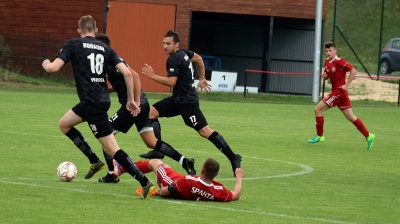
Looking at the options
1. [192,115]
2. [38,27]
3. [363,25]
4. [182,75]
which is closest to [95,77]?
[182,75]

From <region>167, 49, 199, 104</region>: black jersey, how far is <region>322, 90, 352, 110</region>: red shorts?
6.02m

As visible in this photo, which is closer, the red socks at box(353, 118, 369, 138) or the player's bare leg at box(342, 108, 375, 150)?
the player's bare leg at box(342, 108, 375, 150)

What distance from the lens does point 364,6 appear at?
2474 inches

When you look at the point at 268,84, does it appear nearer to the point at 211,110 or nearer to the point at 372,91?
the point at 372,91

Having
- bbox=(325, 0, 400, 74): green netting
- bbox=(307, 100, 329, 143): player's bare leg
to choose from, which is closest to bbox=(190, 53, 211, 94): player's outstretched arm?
bbox=(307, 100, 329, 143): player's bare leg

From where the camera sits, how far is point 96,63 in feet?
33.0

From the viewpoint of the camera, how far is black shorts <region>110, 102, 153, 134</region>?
11570 mm

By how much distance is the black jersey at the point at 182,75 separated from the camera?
12.4 meters

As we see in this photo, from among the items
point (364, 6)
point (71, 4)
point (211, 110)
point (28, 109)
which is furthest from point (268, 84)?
point (364, 6)

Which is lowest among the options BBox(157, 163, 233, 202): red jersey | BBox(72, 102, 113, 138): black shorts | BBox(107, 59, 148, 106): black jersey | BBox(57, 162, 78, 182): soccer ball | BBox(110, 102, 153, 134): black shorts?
BBox(57, 162, 78, 182): soccer ball

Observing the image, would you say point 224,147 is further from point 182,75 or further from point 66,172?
point 66,172

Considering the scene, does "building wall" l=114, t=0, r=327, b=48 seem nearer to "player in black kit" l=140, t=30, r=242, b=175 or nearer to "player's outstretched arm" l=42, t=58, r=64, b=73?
"player in black kit" l=140, t=30, r=242, b=175

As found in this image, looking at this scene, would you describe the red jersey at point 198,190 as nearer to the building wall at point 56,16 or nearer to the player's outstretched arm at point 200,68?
the player's outstretched arm at point 200,68

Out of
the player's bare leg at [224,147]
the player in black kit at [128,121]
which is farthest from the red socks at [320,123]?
the player in black kit at [128,121]
